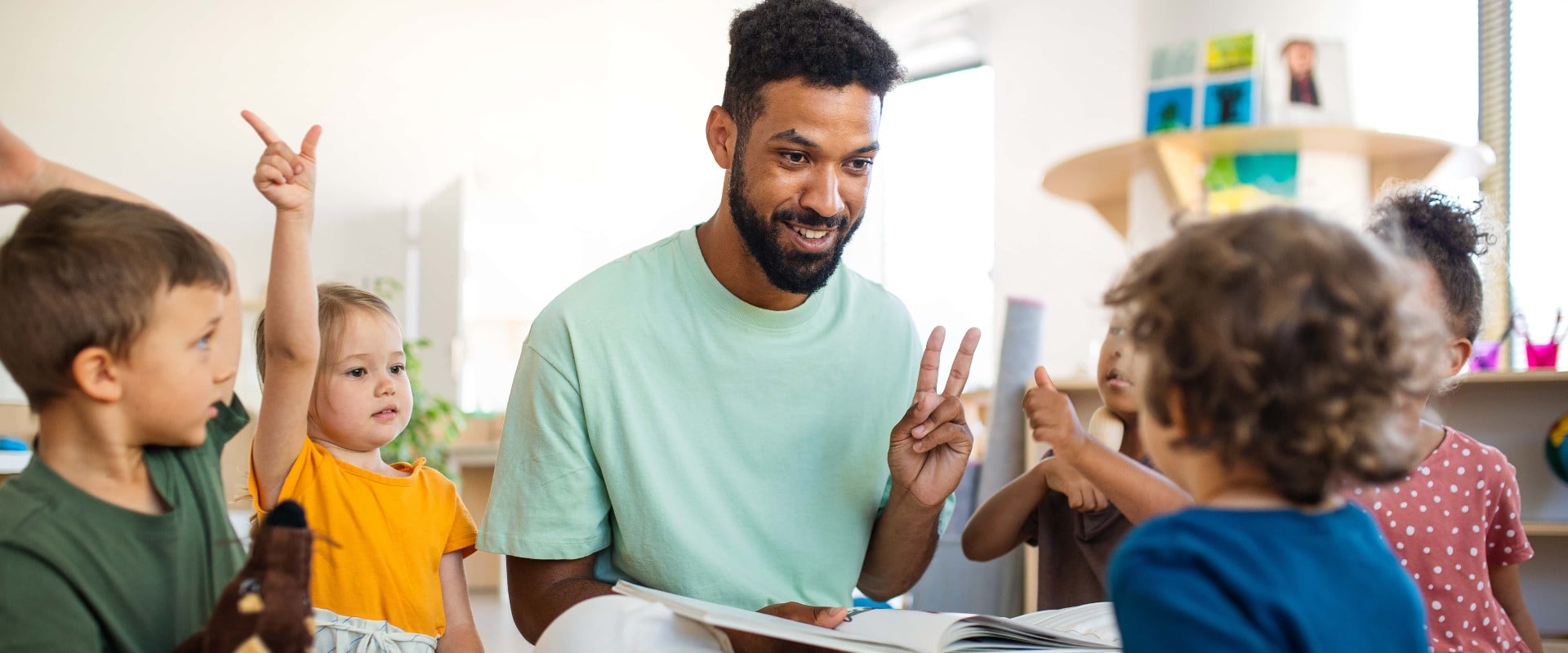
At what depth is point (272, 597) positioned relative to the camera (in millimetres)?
798

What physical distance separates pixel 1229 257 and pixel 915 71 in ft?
21.7

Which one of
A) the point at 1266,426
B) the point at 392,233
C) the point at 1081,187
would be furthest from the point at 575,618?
the point at 392,233

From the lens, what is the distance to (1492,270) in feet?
5.66

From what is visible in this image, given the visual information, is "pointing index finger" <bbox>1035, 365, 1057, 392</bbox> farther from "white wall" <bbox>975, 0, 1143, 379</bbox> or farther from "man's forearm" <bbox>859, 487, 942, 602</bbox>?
"white wall" <bbox>975, 0, 1143, 379</bbox>

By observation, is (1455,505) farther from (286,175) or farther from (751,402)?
(286,175)

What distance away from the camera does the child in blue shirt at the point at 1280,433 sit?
748 millimetres

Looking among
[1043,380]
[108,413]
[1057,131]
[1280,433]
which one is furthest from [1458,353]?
[1057,131]

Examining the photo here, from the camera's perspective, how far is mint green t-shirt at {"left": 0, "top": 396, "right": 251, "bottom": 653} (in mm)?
832

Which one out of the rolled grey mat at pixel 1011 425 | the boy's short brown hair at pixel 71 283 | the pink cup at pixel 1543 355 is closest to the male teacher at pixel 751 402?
the boy's short brown hair at pixel 71 283

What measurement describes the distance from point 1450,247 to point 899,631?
90cm

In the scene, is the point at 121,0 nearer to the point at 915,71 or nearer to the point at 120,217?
the point at 915,71

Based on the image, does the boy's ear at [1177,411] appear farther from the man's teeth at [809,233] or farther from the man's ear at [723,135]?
the man's ear at [723,135]

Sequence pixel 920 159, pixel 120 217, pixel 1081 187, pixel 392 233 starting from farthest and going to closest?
pixel 920 159 < pixel 392 233 < pixel 1081 187 < pixel 120 217

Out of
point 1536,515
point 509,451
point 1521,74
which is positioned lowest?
point 1536,515
